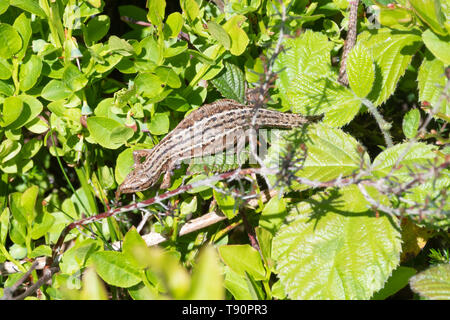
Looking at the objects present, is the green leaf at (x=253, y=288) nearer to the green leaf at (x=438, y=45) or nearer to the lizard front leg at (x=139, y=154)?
the lizard front leg at (x=139, y=154)

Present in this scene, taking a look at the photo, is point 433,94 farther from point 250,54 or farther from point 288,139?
point 250,54

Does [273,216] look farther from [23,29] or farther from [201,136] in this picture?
[23,29]

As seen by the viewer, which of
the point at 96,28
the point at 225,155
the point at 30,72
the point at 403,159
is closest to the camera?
the point at 403,159

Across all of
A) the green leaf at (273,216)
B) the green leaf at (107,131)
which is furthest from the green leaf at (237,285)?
the green leaf at (107,131)

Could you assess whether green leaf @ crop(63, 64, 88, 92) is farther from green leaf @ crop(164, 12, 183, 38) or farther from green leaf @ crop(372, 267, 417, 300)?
green leaf @ crop(372, 267, 417, 300)

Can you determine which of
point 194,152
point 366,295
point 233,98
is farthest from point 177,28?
point 366,295

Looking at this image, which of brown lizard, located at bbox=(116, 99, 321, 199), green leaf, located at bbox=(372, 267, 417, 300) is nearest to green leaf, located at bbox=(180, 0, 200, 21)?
brown lizard, located at bbox=(116, 99, 321, 199)

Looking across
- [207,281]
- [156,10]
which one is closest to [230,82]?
[156,10]
